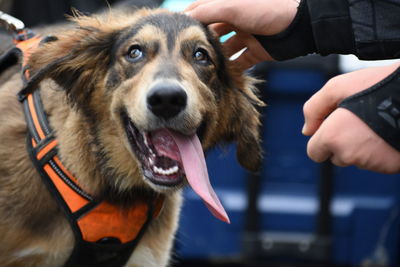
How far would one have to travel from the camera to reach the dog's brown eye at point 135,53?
2.95m

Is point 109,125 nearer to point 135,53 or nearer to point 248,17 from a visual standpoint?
point 135,53

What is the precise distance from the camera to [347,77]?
2.06 metres

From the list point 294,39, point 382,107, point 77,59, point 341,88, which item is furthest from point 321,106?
point 77,59

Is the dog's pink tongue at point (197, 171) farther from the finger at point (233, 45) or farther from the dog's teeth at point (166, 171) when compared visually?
the finger at point (233, 45)

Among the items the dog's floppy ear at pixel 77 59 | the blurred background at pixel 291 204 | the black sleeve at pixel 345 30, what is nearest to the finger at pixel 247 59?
the black sleeve at pixel 345 30

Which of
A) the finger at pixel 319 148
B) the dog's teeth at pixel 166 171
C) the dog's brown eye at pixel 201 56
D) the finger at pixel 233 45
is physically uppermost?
the finger at pixel 319 148

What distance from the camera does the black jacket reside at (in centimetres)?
192

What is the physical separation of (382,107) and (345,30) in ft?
1.48

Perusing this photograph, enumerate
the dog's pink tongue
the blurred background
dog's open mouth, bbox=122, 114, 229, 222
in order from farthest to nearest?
the blurred background
dog's open mouth, bbox=122, 114, 229, 222
the dog's pink tongue

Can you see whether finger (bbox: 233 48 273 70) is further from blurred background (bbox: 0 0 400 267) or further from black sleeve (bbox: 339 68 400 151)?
blurred background (bbox: 0 0 400 267)

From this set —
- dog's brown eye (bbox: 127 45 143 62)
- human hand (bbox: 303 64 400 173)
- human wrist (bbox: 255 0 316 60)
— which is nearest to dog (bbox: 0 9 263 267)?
dog's brown eye (bbox: 127 45 143 62)

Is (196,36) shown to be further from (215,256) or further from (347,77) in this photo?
(215,256)

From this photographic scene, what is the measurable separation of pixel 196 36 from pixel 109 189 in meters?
0.77

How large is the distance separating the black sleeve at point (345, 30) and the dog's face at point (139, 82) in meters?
0.42
